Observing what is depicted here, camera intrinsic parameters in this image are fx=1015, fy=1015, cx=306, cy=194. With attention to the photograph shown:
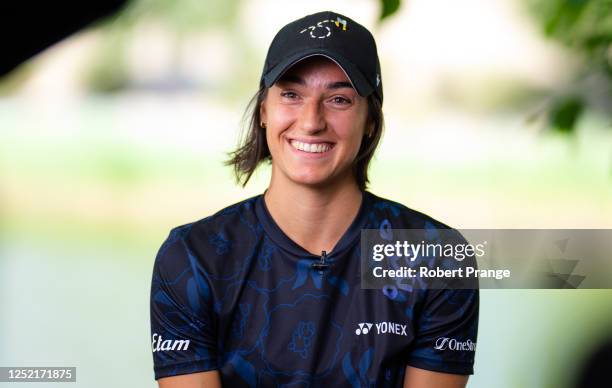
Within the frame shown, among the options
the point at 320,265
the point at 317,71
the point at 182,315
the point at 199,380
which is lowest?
the point at 199,380

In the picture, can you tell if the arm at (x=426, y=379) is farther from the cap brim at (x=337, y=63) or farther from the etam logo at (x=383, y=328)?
the cap brim at (x=337, y=63)

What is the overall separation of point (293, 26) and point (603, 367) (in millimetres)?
1611

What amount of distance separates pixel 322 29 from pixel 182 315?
62cm

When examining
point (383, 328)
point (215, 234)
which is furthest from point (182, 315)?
point (383, 328)

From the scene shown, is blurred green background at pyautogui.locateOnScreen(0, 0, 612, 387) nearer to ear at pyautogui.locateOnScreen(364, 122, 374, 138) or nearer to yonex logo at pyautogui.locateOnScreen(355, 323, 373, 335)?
ear at pyautogui.locateOnScreen(364, 122, 374, 138)

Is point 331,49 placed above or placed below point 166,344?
above

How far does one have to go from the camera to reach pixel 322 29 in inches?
78.7

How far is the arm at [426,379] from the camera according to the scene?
1.98 m

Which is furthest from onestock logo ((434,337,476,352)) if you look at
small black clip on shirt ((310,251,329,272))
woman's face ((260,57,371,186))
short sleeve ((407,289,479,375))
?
woman's face ((260,57,371,186))

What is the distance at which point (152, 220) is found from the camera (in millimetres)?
3002

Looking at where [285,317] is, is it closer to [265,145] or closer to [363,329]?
[363,329]

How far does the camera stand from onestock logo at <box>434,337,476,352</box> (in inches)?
78.5

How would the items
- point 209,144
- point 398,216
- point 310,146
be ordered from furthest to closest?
point 209,144, point 398,216, point 310,146

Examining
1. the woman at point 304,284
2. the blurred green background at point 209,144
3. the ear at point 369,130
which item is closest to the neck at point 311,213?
the woman at point 304,284
